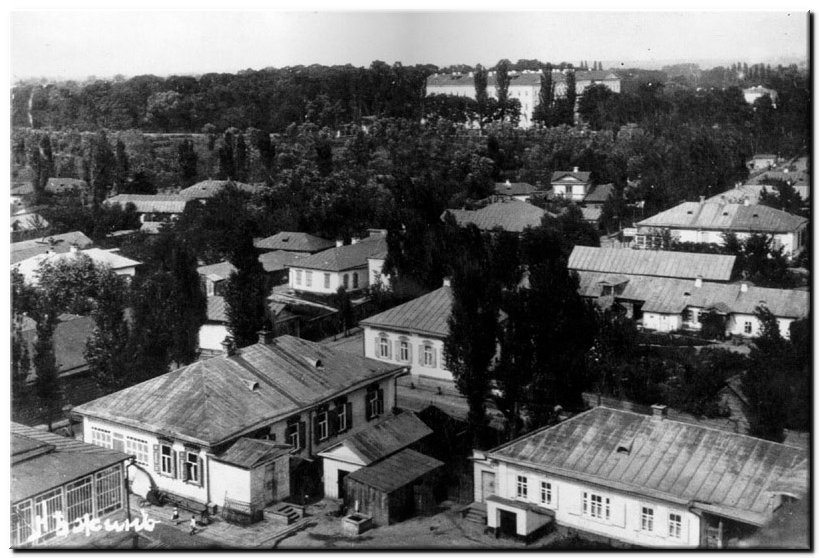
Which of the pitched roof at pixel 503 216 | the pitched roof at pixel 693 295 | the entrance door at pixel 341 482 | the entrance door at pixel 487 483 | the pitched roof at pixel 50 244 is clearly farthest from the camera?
the pitched roof at pixel 503 216

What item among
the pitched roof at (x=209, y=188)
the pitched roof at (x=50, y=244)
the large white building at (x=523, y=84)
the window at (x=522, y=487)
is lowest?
the window at (x=522, y=487)

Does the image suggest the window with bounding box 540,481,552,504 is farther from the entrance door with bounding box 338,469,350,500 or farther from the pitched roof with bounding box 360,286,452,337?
the pitched roof with bounding box 360,286,452,337

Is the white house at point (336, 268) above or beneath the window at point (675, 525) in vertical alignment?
above

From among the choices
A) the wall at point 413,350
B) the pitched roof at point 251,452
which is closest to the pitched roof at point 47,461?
the pitched roof at point 251,452

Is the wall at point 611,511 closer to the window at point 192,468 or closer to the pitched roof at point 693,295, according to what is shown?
the window at point 192,468

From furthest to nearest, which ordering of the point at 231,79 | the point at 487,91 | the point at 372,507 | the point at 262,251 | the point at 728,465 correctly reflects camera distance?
the point at 262,251
the point at 487,91
the point at 231,79
the point at 372,507
the point at 728,465

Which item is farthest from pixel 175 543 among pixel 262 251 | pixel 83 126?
pixel 262 251

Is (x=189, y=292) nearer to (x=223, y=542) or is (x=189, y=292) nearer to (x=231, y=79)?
(x=231, y=79)
